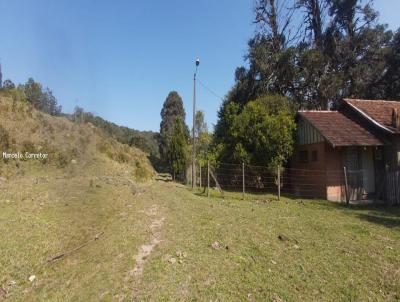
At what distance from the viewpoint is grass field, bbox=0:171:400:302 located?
4660mm

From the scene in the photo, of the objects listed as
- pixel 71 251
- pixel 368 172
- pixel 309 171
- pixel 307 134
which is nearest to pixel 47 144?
pixel 307 134

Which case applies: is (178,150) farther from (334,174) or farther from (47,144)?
(334,174)

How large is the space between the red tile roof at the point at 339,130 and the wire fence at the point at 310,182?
1.36m

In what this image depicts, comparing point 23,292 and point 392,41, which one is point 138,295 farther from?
point 392,41

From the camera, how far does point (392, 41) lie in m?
27.5

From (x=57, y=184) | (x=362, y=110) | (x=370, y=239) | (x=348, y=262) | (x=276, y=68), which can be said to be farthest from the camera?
(x=276, y=68)

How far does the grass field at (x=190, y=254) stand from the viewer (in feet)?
15.3

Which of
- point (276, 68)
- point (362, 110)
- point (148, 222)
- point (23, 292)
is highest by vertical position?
point (276, 68)

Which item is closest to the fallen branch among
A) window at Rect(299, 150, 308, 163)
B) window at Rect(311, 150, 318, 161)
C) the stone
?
the stone

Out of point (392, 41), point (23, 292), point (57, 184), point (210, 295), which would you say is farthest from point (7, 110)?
point (392, 41)

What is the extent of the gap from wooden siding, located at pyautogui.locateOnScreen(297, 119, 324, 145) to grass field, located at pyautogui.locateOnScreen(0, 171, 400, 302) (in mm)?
6811

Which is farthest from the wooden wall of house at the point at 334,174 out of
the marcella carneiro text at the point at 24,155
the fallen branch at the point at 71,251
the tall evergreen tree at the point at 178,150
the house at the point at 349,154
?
the tall evergreen tree at the point at 178,150

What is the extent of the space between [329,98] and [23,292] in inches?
1018

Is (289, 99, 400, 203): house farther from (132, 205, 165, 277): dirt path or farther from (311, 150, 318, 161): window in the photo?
(132, 205, 165, 277): dirt path
